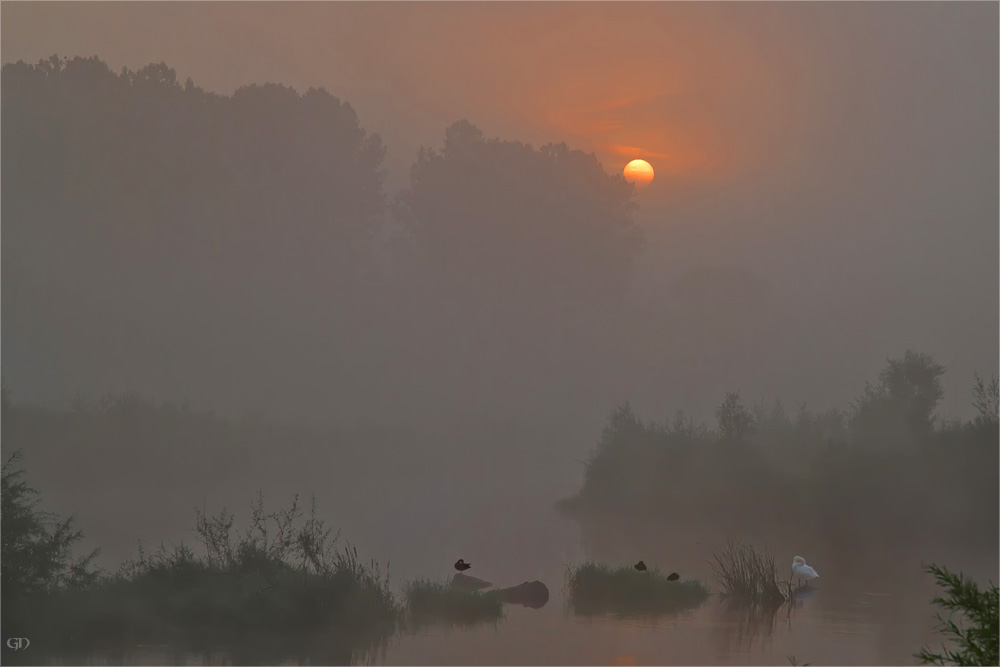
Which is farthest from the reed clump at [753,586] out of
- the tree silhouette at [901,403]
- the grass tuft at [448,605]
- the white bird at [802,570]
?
the tree silhouette at [901,403]

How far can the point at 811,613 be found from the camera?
13.4m

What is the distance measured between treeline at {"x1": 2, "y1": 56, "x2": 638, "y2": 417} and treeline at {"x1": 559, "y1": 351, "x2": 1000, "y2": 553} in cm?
1673

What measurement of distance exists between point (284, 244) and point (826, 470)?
27263 millimetres

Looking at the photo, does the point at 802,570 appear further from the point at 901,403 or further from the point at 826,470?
the point at 901,403

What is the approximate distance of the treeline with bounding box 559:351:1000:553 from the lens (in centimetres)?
1972

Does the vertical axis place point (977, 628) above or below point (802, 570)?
below

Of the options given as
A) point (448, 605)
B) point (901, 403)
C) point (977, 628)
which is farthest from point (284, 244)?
point (977, 628)

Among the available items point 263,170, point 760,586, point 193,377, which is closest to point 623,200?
point 263,170

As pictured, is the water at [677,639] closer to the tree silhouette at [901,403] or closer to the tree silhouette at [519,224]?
the tree silhouette at [901,403]

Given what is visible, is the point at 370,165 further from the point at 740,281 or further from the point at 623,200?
the point at 740,281

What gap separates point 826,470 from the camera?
68.2 feet

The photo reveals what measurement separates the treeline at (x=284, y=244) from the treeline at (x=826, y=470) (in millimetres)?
16732

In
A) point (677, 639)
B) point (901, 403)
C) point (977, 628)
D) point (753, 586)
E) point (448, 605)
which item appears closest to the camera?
point (977, 628)

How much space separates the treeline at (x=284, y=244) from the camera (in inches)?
1478
